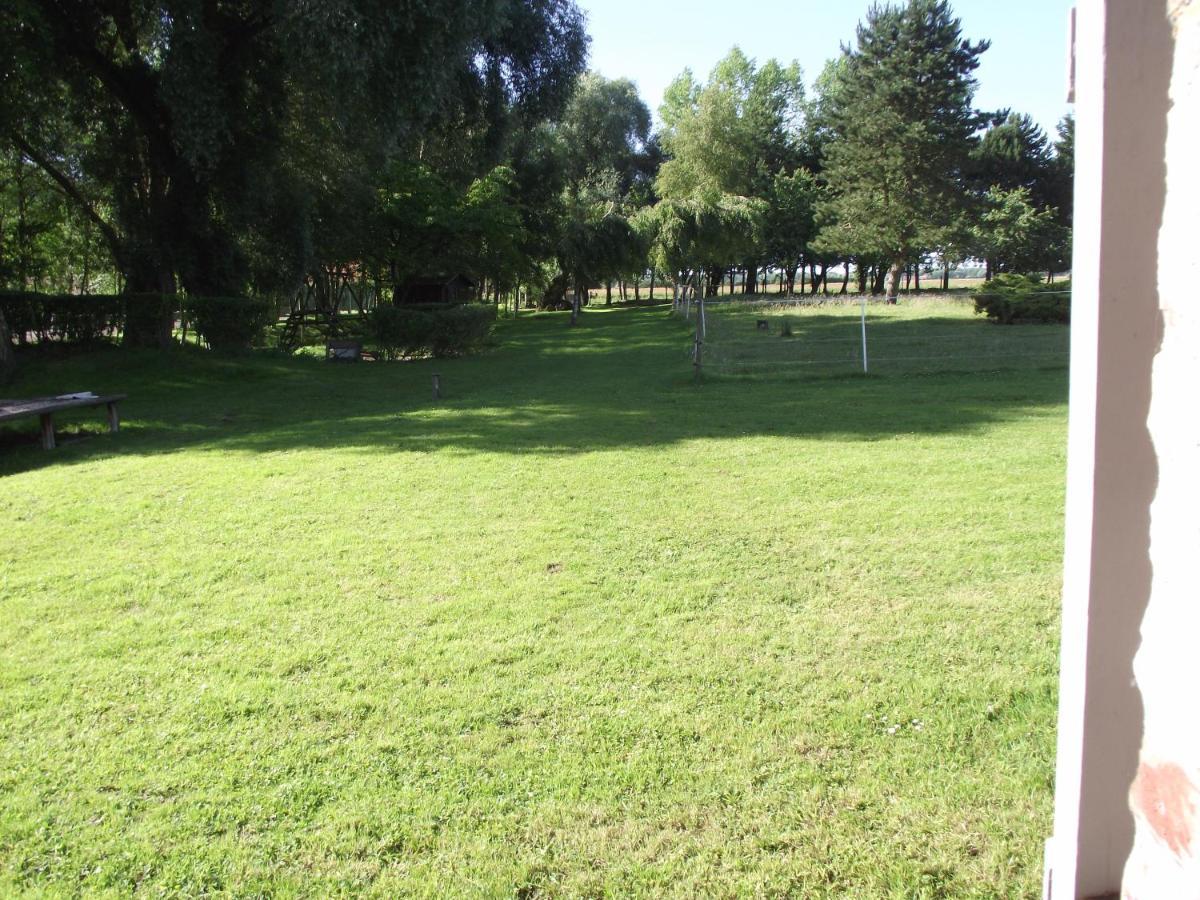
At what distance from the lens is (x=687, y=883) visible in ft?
8.30

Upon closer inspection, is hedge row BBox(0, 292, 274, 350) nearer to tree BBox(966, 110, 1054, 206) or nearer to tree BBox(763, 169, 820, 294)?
tree BBox(763, 169, 820, 294)

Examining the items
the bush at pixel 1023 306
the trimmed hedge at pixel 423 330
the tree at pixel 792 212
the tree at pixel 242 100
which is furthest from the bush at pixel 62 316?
the tree at pixel 792 212

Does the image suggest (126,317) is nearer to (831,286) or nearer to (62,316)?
(62,316)

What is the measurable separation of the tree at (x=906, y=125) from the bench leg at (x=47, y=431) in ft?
129

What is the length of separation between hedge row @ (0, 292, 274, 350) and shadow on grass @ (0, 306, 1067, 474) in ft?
2.86

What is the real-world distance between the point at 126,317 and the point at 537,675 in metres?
18.5

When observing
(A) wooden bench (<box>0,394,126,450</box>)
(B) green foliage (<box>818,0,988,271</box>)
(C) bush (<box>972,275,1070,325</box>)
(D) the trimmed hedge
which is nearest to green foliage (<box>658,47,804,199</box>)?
(B) green foliage (<box>818,0,988,271</box>)

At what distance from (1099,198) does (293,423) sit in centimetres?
1190

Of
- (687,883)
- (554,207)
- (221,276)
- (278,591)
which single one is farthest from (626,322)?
(687,883)

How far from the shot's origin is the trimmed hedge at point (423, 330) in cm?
2259

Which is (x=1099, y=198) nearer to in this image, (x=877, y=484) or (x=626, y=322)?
(x=877, y=484)

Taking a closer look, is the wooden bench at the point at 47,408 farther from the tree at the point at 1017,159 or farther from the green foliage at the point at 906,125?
the tree at the point at 1017,159

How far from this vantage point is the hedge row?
18.3 m

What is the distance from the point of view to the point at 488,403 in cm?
1348
